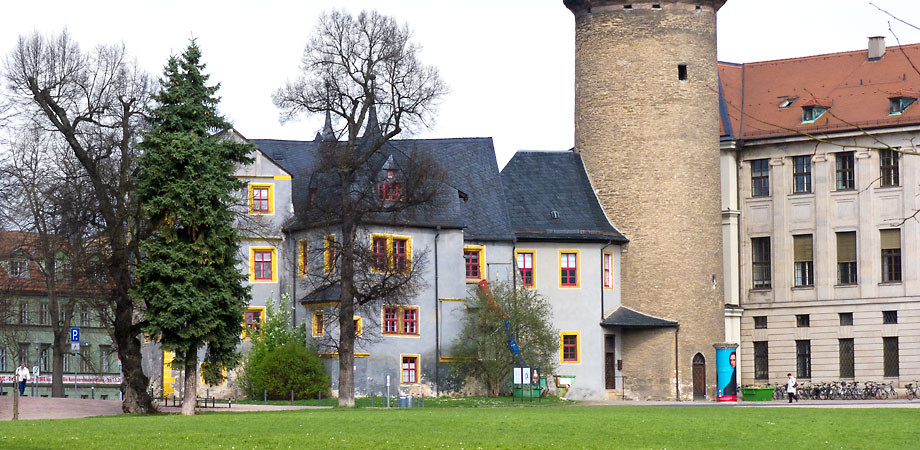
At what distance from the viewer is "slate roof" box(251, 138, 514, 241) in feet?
197

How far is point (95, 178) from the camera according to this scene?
142ft

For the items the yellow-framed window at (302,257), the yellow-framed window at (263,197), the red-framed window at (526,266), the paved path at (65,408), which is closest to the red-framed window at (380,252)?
the yellow-framed window at (302,257)

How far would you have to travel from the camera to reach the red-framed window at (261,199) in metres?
59.1

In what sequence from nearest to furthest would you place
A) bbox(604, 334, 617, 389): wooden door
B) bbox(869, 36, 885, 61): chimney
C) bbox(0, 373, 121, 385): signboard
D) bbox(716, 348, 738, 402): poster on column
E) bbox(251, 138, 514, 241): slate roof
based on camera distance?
bbox(251, 138, 514, 241): slate roof, bbox(716, 348, 738, 402): poster on column, bbox(604, 334, 617, 389): wooden door, bbox(869, 36, 885, 61): chimney, bbox(0, 373, 121, 385): signboard

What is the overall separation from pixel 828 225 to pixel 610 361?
12257 millimetres

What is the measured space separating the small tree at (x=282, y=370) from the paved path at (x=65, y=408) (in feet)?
11.7

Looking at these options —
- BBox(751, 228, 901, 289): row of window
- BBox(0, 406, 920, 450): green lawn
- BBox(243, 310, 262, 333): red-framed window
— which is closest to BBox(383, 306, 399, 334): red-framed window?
BBox(243, 310, 262, 333): red-framed window

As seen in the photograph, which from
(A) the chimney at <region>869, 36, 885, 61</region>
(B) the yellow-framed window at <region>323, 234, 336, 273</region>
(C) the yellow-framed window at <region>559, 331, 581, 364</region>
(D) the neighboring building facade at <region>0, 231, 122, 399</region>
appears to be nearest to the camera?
(B) the yellow-framed window at <region>323, 234, 336, 273</region>

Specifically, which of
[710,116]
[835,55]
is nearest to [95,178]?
[710,116]

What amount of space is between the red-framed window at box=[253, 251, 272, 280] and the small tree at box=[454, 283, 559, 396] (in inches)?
318

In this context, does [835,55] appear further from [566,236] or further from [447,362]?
[447,362]

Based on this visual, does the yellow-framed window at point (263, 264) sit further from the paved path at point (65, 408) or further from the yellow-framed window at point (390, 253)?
the paved path at point (65, 408)

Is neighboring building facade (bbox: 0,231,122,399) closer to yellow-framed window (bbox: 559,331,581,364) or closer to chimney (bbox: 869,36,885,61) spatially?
yellow-framed window (bbox: 559,331,581,364)

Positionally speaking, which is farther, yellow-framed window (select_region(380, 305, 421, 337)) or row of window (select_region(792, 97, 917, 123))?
row of window (select_region(792, 97, 917, 123))
